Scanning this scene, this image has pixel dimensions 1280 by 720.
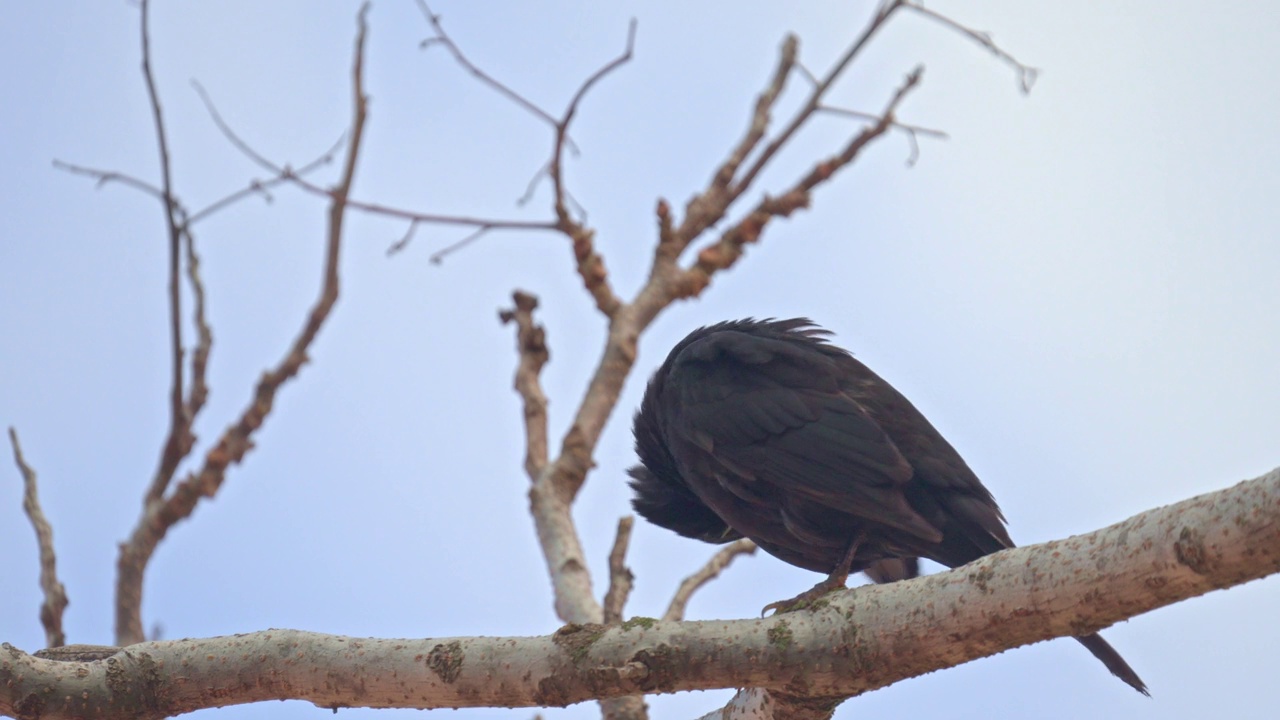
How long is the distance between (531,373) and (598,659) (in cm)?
278

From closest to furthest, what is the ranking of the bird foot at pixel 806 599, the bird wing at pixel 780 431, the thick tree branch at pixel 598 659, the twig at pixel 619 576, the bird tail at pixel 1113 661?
the thick tree branch at pixel 598 659 < the bird foot at pixel 806 599 < the bird tail at pixel 1113 661 < the bird wing at pixel 780 431 < the twig at pixel 619 576

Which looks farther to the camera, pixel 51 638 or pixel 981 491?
pixel 51 638

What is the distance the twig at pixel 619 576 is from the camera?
4.43 metres

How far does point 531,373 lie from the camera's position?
5328 mm

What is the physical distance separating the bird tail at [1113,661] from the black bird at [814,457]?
49cm

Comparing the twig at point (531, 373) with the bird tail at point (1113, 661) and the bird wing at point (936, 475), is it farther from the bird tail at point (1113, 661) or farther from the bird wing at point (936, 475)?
the bird tail at point (1113, 661)

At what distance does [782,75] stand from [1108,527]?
4.44 metres

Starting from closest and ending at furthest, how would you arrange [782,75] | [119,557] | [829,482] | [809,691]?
[809,691] < [829,482] < [119,557] < [782,75]

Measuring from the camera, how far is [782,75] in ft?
20.7

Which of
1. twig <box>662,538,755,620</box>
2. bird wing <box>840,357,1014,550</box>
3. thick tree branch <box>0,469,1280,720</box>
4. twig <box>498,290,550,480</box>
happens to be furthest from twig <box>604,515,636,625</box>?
thick tree branch <box>0,469,1280,720</box>

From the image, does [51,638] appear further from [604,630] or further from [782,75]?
[782,75]

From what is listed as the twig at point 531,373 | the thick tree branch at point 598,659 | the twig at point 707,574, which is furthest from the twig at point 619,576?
the thick tree branch at point 598,659

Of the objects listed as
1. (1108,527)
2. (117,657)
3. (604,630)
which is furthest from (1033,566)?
(117,657)

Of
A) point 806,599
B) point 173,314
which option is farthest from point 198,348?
point 806,599
